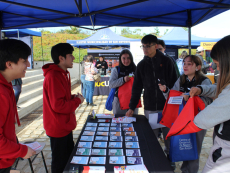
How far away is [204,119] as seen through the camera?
1109 mm

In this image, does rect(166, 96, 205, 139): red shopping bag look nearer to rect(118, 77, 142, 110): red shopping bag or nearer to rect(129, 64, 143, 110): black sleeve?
rect(129, 64, 143, 110): black sleeve

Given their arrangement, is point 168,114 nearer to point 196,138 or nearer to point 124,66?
point 196,138

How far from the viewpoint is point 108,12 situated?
312 cm

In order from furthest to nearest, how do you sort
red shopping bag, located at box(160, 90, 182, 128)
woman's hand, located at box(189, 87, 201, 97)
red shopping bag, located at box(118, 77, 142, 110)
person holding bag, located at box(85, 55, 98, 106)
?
person holding bag, located at box(85, 55, 98, 106)
red shopping bag, located at box(118, 77, 142, 110)
red shopping bag, located at box(160, 90, 182, 128)
woman's hand, located at box(189, 87, 201, 97)

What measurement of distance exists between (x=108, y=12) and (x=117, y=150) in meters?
2.62

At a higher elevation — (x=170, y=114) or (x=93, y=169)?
(x=170, y=114)

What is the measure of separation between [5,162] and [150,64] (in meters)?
1.87

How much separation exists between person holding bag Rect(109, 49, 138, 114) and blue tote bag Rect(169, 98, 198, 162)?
3.67 feet

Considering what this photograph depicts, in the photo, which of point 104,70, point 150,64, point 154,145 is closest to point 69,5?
point 150,64

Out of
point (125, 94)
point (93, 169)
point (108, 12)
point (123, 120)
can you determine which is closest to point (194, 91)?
point (123, 120)

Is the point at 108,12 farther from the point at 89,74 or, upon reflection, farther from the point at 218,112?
the point at 89,74

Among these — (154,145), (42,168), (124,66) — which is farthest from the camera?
(124,66)

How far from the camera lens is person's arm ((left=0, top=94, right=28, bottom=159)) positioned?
102 cm

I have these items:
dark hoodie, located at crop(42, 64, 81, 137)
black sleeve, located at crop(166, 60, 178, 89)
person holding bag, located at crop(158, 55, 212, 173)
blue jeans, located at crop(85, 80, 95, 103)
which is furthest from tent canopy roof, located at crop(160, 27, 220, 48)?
dark hoodie, located at crop(42, 64, 81, 137)
